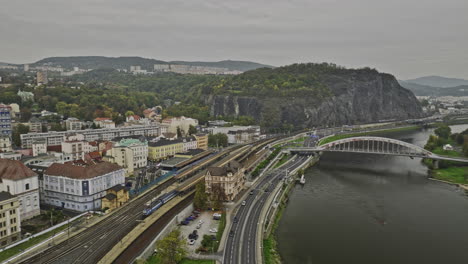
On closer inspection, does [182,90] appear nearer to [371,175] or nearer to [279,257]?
[371,175]

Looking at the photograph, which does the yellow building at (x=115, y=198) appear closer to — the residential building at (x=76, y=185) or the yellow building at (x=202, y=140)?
the residential building at (x=76, y=185)

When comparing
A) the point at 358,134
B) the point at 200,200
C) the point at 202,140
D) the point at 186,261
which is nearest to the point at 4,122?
the point at 202,140

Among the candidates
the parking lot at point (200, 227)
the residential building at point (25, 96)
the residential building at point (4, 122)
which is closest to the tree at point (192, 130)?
the residential building at point (4, 122)

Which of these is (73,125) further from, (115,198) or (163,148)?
(115,198)

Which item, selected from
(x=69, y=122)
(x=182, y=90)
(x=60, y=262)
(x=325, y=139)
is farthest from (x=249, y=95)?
(x=60, y=262)

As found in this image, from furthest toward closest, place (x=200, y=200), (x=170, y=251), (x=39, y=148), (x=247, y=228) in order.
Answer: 1. (x=39, y=148)
2. (x=200, y=200)
3. (x=247, y=228)
4. (x=170, y=251)

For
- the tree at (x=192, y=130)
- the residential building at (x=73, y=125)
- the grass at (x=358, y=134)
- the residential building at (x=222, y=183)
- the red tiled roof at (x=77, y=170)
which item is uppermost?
the residential building at (x=73, y=125)

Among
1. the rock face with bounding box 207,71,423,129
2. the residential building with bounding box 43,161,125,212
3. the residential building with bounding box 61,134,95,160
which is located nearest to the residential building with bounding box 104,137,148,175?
the residential building with bounding box 61,134,95,160
